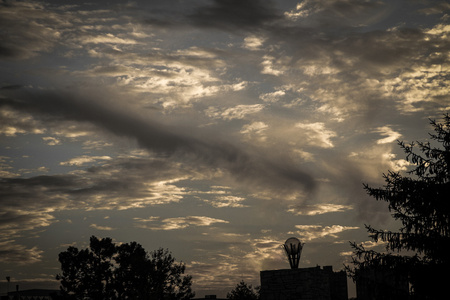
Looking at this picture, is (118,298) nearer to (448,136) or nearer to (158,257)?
(158,257)

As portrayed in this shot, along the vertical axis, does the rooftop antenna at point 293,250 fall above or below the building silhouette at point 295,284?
above

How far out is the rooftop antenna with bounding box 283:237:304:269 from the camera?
25922 mm

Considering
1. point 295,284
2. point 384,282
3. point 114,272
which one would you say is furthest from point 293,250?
point 114,272

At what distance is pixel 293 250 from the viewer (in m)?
26.0

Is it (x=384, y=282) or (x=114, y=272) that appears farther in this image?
(x=114, y=272)

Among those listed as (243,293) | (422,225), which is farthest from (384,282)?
(243,293)

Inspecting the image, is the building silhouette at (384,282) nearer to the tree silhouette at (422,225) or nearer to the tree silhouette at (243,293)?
the tree silhouette at (422,225)

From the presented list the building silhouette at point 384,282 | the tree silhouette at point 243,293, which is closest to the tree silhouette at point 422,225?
the building silhouette at point 384,282

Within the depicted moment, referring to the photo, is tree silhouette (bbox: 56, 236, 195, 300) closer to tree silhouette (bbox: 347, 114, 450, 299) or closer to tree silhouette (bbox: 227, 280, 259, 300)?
tree silhouette (bbox: 227, 280, 259, 300)

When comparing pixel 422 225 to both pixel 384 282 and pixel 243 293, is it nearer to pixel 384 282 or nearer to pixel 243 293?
pixel 384 282

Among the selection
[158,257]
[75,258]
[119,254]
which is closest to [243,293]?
[158,257]

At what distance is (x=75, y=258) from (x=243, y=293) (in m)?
23.2

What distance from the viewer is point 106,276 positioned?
66062mm

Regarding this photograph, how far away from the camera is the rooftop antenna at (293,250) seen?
85.0 feet
